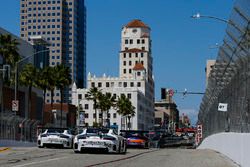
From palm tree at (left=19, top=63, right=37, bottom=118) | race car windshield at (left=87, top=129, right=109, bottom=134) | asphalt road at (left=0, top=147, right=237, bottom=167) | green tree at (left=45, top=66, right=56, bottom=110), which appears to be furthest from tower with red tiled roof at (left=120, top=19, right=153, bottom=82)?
asphalt road at (left=0, top=147, right=237, bottom=167)

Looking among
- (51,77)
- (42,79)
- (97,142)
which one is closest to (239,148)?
(97,142)

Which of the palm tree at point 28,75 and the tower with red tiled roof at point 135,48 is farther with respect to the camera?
the tower with red tiled roof at point 135,48

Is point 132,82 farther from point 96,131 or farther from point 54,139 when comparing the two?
point 96,131

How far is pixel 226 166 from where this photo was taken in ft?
62.4

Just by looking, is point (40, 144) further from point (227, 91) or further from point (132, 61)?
point (132, 61)

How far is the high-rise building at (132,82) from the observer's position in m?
163

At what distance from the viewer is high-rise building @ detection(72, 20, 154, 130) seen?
163 metres

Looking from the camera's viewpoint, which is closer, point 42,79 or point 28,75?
point 28,75

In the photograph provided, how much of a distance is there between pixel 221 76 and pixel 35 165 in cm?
1333

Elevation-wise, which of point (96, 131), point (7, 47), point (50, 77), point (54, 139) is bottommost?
point (54, 139)

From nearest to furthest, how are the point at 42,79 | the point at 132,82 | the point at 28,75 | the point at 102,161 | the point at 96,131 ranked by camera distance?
the point at 102,161, the point at 96,131, the point at 28,75, the point at 42,79, the point at 132,82

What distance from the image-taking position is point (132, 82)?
17250 centimetres

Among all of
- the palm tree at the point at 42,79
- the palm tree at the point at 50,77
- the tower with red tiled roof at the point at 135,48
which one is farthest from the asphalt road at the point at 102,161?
the tower with red tiled roof at the point at 135,48

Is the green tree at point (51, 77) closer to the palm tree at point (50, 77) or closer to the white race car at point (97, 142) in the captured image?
the palm tree at point (50, 77)
